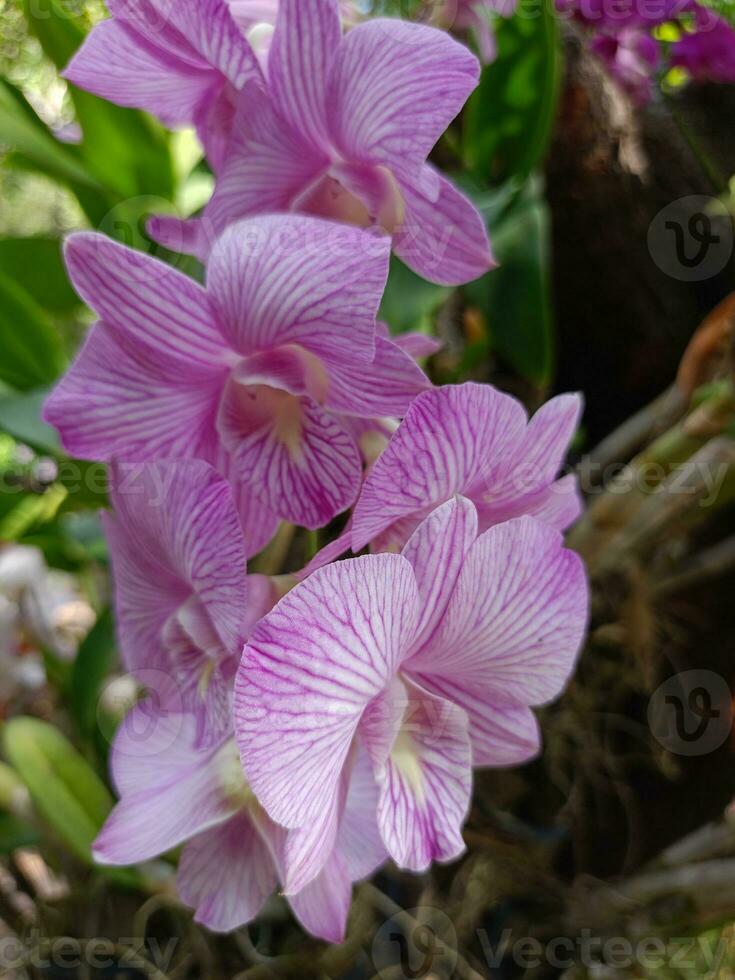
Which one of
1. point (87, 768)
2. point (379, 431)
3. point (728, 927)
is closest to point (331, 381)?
point (379, 431)

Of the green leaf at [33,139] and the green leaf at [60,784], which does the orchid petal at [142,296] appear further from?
the green leaf at [60,784]

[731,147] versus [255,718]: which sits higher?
[731,147]

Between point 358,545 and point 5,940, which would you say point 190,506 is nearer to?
point 358,545

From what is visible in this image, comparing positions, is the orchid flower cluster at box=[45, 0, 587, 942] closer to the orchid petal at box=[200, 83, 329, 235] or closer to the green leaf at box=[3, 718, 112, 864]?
the orchid petal at box=[200, 83, 329, 235]

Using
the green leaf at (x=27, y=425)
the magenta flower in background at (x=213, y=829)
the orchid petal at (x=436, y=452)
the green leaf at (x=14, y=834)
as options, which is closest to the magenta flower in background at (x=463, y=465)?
the orchid petal at (x=436, y=452)

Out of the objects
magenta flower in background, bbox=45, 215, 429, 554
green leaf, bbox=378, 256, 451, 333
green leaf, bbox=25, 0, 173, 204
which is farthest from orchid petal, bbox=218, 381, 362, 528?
green leaf, bbox=25, 0, 173, 204
